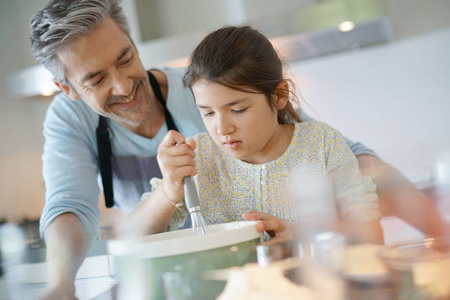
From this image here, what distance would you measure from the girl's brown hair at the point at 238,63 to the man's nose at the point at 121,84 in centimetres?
17

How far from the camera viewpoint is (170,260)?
349mm

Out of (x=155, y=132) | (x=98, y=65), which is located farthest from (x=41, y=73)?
(x=98, y=65)

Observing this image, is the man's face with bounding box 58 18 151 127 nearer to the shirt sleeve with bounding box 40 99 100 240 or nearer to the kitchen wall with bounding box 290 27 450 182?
the shirt sleeve with bounding box 40 99 100 240

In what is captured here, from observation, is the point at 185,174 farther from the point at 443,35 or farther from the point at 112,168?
the point at 443,35

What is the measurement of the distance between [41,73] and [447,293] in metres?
2.10

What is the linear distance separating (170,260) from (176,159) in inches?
10.9

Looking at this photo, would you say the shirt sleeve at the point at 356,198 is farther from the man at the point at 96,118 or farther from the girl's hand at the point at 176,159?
the girl's hand at the point at 176,159

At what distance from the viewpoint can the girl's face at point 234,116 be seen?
2.26ft

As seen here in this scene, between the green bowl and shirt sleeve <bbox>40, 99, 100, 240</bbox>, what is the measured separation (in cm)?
42

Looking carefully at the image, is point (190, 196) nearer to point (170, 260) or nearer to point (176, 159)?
point (176, 159)

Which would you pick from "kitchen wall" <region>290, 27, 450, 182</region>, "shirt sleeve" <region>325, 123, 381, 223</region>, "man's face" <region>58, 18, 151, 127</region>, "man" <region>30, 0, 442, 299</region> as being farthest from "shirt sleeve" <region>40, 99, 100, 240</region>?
"kitchen wall" <region>290, 27, 450, 182</region>

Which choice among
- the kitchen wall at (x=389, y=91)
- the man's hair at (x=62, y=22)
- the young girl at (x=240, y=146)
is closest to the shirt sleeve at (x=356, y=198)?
the young girl at (x=240, y=146)

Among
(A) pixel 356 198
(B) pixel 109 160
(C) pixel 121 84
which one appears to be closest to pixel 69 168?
(B) pixel 109 160

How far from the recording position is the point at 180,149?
0.62m
